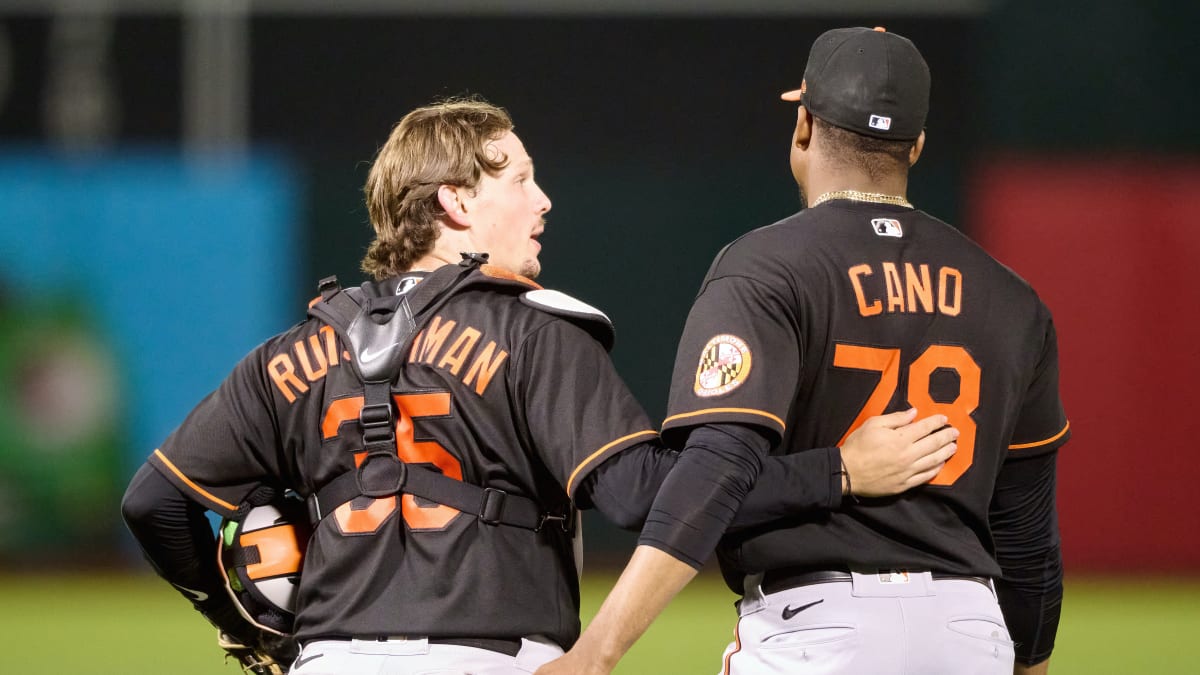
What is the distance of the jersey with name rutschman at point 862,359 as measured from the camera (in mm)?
2977

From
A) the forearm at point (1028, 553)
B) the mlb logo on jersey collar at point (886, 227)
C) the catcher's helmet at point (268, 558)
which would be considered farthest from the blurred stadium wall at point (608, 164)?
the mlb logo on jersey collar at point (886, 227)

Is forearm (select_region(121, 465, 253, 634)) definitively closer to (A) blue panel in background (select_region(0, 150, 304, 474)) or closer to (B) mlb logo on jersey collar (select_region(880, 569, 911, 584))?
(B) mlb logo on jersey collar (select_region(880, 569, 911, 584))

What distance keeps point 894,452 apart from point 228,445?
155cm

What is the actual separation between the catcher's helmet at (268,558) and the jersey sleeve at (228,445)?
0.07m

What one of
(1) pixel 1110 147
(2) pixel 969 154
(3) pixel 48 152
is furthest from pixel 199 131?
(1) pixel 1110 147

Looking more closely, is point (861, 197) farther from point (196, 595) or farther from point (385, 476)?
point (196, 595)

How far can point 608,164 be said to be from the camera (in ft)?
40.9

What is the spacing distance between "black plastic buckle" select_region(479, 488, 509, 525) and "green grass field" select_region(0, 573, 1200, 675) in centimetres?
494

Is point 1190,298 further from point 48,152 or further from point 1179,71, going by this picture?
point 48,152

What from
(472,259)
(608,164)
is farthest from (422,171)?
(608,164)

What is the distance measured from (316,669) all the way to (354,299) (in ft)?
2.77

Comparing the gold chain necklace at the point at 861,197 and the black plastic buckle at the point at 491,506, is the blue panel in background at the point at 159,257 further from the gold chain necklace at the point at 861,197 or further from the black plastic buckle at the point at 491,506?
the gold chain necklace at the point at 861,197

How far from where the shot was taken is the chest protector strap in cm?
310

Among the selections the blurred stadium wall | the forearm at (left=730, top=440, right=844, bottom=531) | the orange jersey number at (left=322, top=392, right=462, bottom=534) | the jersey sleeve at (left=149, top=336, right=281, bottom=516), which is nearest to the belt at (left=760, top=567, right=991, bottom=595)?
the forearm at (left=730, top=440, right=844, bottom=531)
